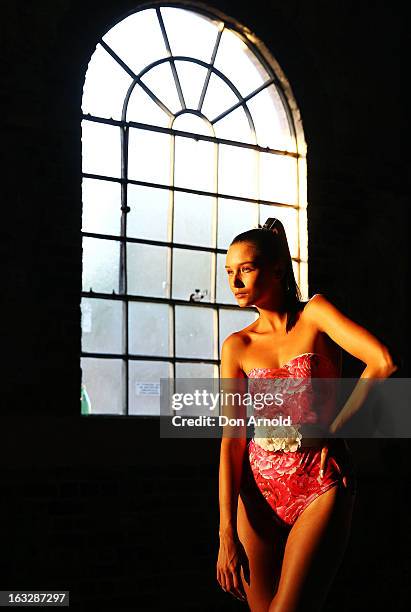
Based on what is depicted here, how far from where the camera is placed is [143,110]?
5266mm

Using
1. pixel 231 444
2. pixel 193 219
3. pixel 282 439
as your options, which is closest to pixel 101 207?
pixel 193 219

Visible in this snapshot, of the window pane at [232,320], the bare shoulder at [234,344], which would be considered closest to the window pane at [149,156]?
the window pane at [232,320]

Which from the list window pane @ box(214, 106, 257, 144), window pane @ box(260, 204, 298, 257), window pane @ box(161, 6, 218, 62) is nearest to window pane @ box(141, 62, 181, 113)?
window pane @ box(161, 6, 218, 62)

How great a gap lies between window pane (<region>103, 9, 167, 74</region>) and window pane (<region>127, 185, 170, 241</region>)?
724mm

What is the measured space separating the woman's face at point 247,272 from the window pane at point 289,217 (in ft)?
10.4

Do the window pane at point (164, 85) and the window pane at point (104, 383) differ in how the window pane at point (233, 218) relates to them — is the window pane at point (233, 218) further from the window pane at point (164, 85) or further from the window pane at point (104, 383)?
the window pane at point (104, 383)

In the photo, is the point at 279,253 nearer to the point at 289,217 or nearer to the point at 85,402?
the point at 85,402

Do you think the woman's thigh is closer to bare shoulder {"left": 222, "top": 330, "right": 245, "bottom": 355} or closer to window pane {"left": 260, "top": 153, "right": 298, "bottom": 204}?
bare shoulder {"left": 222, "top": 330, "right": 245, "bottom": 355}

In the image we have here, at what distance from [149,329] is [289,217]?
1271 millimetres

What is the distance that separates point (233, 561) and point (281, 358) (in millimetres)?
555

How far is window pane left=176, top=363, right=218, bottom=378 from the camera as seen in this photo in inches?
202

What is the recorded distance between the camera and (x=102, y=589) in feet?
15.0

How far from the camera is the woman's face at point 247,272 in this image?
8.05 ft

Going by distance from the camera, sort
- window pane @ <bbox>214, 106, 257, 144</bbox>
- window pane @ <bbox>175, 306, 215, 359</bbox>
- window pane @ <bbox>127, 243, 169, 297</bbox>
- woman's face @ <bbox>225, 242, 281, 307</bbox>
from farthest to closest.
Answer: window pane @ <bbox>214, 106, 257, 144</bbox> < window pane @ <bbox>175, 306, 215, 359</bbox> < window pane @ <bbox>127, 243, 169, 297</bbox> < woman's face @ <bbox>225, 242, 281, 307</bbox>
